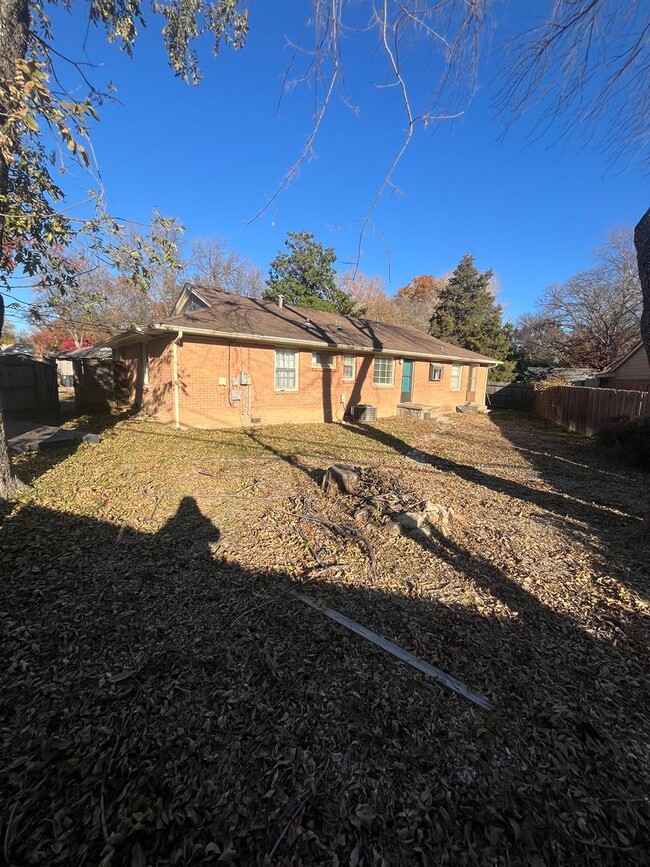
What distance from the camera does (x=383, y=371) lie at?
49.4 ft

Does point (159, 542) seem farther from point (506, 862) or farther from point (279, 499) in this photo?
point (506, 862)

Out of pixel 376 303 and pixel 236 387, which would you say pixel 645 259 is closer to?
pixel 236 387

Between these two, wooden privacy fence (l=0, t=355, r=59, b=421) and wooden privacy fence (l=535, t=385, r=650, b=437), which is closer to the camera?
wooden privacy fence (l=535, t=385, r=650, b=437)

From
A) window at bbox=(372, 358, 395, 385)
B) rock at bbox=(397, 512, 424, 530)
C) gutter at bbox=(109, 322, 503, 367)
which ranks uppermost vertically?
gutter at bbox=(109, 322, 503, 367)

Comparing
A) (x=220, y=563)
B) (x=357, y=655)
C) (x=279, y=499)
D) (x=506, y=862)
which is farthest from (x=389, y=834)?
(x=279, y=499)

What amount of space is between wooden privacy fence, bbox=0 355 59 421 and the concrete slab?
4.27 meters

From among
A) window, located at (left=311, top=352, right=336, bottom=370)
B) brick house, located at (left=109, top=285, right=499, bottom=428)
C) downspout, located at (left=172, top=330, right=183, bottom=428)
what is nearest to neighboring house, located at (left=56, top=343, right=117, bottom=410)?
brick house, located at (left=109, top=285, right=499, bottom=428)

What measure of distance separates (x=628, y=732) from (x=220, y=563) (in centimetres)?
313

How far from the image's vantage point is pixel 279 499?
5.21 metres

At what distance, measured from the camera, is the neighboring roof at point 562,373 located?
77.3 feet

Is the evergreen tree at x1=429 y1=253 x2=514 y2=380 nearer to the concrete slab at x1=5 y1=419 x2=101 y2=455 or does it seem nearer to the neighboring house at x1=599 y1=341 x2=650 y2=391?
the neighboring house at x1=599 y1=341 x2=650 y2=391

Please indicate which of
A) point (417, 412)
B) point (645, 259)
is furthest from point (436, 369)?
point (645, 259)

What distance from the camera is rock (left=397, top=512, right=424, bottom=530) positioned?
437 centimetres

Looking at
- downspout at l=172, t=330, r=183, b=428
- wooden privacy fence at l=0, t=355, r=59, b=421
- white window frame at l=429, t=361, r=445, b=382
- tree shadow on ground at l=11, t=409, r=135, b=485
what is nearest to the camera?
tree shadow on ground at l=11, t=409, r=135, b=485
